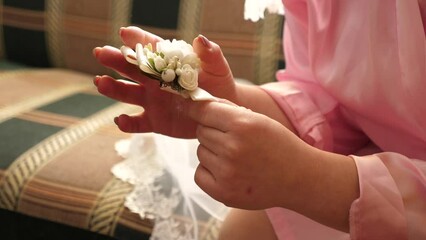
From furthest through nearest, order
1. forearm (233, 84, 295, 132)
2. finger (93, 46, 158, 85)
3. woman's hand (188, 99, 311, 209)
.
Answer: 1. forearm (233, 84, 295, 132)
2. finger (93, 46, 158, 85)
3. woman's hand (188, 99, 311, 209)

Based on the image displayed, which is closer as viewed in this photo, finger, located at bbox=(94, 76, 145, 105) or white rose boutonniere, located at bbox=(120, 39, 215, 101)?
white rose boutonniere, located at bbox=(120, 39, 215, 101)

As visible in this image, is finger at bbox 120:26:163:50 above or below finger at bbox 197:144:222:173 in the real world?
above

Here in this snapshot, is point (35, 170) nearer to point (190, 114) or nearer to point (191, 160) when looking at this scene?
point (191, 160)

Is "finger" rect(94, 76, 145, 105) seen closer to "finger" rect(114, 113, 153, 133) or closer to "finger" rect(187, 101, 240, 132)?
"finger" rect(114, 113, 153, 133)

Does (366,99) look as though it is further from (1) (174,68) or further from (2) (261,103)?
(1) (174,68)

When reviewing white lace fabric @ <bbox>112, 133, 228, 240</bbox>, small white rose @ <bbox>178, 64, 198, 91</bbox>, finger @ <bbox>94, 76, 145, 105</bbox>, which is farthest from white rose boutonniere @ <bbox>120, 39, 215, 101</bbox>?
white lace fabric @ <bbox>112, 133, 228, 240</bbox>

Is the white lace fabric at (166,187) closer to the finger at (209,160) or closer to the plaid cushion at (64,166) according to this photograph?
the plaid cushion at (64,166)

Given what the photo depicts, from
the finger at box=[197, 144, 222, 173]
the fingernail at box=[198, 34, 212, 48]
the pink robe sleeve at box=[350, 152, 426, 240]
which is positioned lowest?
the pink robe sleeve at box=[350, 152, 426, 240]

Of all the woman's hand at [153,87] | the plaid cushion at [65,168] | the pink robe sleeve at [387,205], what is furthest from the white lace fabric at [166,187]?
the pink robe sleeve at [387,205]
